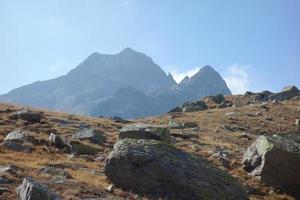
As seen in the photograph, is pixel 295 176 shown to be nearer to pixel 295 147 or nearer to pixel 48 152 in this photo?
pixel 295 147

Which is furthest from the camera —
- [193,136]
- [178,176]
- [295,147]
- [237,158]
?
[193,136]

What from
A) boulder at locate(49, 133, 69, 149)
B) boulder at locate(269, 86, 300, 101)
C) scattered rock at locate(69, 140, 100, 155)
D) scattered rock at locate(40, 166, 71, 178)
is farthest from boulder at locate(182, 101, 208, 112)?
scattered rock at locate(40, 166, 71, 178)

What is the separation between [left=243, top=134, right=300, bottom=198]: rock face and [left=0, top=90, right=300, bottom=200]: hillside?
70 centimetres

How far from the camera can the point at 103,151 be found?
3941cm

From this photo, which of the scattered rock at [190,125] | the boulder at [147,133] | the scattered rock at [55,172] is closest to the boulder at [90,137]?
the boulder at [147,133]

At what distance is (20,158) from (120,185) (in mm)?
8694

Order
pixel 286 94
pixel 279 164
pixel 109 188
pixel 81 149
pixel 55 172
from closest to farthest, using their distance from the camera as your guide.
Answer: pixel 109 188 < pixel 55 172 < pixel 279 164 < pixel 81 149 < pixel 286 94

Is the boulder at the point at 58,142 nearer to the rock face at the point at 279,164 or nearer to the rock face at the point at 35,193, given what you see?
the rock face at the point at 279,164

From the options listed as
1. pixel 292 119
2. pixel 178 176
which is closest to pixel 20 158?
pixel 178 176

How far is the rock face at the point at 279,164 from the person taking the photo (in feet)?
111

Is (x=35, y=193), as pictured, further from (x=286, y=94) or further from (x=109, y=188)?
(x=286, y=94)

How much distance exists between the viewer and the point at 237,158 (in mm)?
41938

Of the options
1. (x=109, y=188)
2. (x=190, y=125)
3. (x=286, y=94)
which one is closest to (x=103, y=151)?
(x=109, y=188)

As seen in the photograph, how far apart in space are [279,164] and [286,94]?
287 ft
